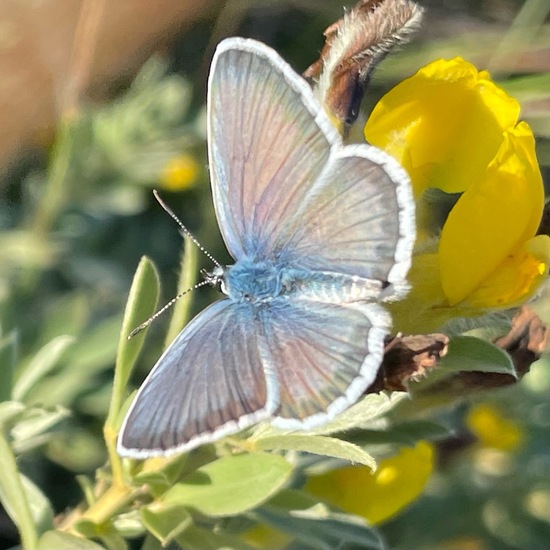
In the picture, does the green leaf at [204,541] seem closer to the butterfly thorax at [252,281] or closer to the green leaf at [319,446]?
the green leaf at [319,446]

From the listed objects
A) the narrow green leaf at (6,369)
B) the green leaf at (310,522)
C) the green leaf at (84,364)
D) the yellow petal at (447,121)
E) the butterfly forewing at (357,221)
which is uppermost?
the yellow petal at (447,121)

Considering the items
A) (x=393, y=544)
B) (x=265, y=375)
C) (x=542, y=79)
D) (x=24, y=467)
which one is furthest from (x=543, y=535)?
(x=265, y=375)

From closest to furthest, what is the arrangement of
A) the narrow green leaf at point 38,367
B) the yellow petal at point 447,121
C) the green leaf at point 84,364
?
the yellow petal at point 447,121, the narrow green leaf at point 38,367, the green leaf at point 84,364

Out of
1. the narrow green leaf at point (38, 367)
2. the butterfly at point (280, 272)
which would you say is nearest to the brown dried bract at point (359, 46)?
the butterfly at point (280, 272)

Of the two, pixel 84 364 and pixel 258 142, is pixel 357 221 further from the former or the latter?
pixel 84 364

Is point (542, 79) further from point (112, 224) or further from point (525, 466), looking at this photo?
point (112, 224)

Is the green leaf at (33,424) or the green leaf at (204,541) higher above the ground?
the green leaf at (33,424)

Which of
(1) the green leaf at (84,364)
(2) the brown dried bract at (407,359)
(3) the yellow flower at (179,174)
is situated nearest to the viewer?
(2) the brown dried bract at (407,359)

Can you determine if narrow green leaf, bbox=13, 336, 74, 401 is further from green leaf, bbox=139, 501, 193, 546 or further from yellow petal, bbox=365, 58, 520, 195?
yellow petal, bbox=365, 58, 520, 195
